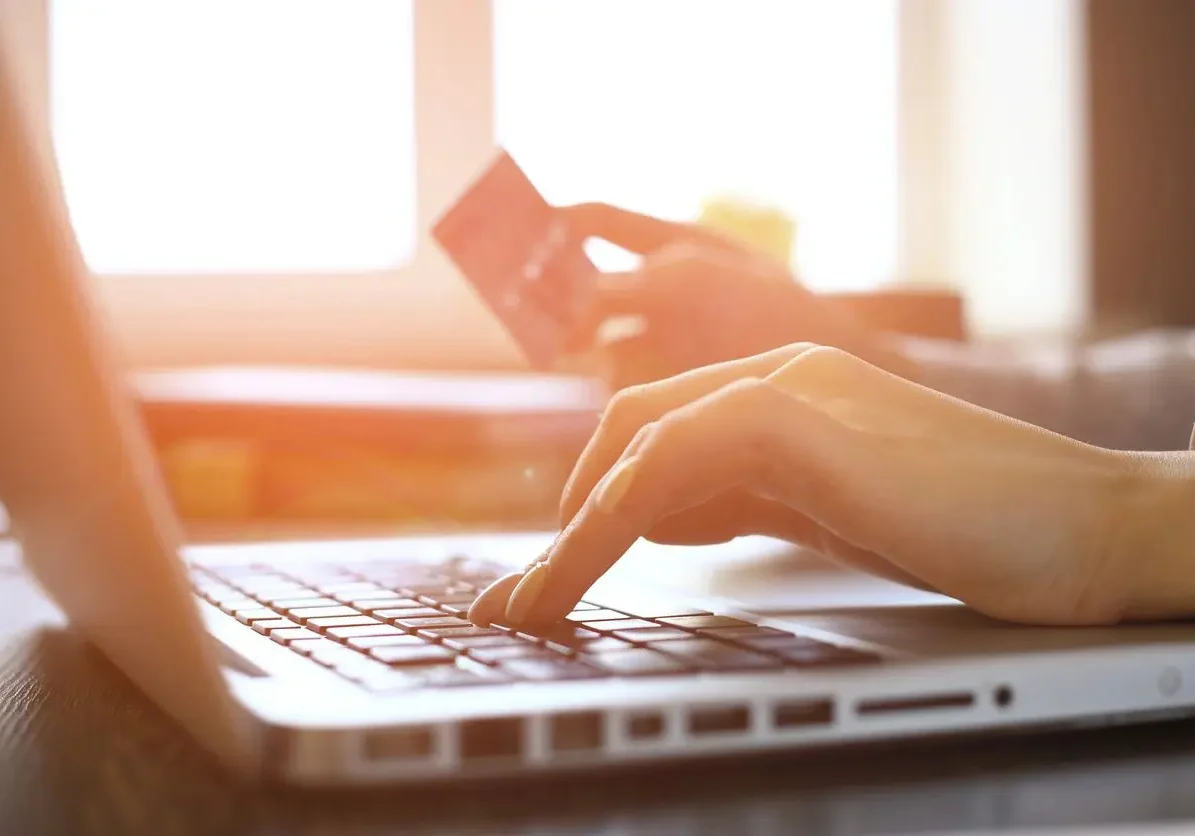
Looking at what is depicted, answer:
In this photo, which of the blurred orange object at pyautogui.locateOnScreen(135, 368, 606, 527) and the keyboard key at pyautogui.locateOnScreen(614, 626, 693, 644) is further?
the blurred orange object at pyautogui.locateOnScreen(135, 368, 606, 527)

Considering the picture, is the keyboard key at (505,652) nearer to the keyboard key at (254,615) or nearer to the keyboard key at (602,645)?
the keyboard key at (602,645)

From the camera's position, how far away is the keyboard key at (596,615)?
1.49 feet

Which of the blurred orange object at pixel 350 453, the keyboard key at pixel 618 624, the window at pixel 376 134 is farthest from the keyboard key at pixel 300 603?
the window at pixel 376 134

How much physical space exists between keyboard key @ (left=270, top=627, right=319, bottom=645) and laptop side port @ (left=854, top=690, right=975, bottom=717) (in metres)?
0.18

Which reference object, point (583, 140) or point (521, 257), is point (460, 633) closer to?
point (521, 257)

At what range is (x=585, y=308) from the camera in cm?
93

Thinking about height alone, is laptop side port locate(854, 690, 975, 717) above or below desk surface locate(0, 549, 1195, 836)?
above

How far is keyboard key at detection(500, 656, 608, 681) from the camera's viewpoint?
0.35 meters

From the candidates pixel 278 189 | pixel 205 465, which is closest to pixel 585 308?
pixel 205 465

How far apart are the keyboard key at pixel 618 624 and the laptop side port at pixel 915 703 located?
10cm

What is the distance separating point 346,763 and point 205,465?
1.34m

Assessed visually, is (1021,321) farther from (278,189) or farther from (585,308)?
(585,308)

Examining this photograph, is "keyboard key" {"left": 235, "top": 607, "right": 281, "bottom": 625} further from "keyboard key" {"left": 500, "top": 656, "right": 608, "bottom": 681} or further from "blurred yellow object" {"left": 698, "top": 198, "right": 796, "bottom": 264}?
"blurred yellow object" {"left": 698, "top": 198, "right": 796, "bottom": 264}

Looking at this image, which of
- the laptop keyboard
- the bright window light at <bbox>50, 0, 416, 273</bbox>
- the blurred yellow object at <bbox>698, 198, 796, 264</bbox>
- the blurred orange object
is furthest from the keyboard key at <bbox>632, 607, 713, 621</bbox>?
the bright window light at <bbox>50, 0, 416, 273</bbox>
